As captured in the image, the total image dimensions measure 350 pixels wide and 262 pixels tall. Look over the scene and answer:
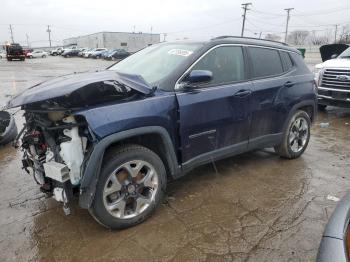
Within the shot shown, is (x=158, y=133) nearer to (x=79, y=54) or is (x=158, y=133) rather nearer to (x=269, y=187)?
(x=269, y=187)

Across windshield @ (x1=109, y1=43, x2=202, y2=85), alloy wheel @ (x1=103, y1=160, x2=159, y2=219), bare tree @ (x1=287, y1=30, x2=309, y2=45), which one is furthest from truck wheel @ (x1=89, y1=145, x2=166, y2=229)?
bare tree @ (x1=287, y1=30, x2=309, y2=45)

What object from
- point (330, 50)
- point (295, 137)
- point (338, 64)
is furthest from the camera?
point (330, 50)

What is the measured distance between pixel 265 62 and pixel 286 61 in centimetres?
55

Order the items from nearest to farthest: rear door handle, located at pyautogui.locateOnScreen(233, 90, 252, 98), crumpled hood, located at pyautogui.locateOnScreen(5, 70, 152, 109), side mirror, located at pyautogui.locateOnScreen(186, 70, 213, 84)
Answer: crumpled hood, located at pyautogui.locateOnScreen(5, 70, 152, 109)
side mirror, located at pyautogui.locateOnScreen(186, 70, 213, 84)
rear door handle, located at pyautogui.locateOnScreen(233, 90, 252, 98)

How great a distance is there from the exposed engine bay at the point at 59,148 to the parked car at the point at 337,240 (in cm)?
204

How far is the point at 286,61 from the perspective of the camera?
493 cm

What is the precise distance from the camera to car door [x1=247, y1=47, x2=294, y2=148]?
4.34 m

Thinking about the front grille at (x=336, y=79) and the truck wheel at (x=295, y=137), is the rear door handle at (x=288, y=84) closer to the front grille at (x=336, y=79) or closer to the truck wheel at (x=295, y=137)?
the truck wheel at (x=295, y=137)

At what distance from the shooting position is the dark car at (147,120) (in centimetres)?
293

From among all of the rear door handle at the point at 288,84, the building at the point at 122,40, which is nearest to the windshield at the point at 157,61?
the rear door handle at the point at 288,84

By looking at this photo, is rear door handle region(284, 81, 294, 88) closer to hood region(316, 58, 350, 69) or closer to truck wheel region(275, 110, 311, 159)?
truck wheel region(275, 110, 311, 159)

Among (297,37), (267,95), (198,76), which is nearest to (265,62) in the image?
(267,95)

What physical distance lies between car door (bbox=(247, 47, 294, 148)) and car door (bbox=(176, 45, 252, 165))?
0.17 meters

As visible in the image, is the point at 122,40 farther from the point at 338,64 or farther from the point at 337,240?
the point at 337,240
